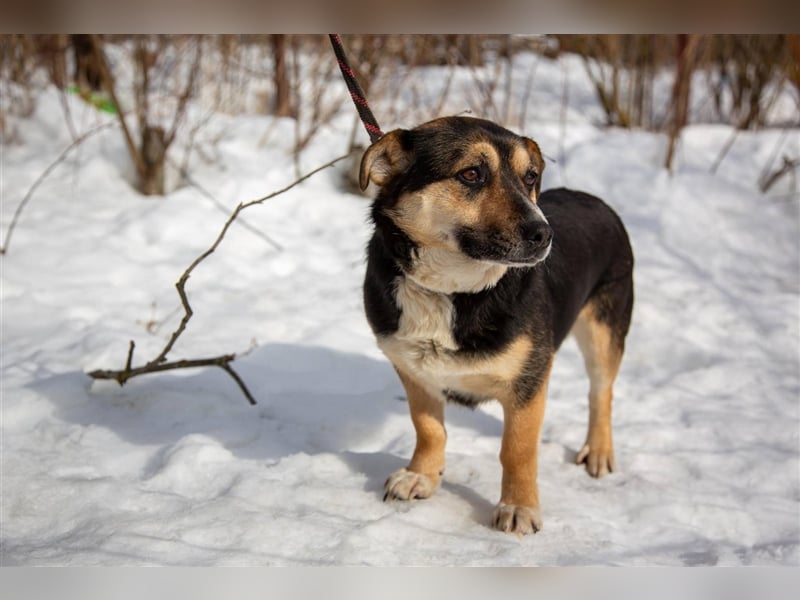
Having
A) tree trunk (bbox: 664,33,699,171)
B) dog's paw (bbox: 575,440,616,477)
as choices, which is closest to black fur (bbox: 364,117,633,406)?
dog's paw (bbox: 575,440,616,477)

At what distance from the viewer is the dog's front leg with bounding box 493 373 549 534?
2.95m

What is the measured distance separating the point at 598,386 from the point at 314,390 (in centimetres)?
145

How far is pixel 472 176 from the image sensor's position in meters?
2.74

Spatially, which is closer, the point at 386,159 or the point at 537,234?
the point at 537,234

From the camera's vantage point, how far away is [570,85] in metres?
10.9

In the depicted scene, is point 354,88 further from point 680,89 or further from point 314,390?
point 680,89

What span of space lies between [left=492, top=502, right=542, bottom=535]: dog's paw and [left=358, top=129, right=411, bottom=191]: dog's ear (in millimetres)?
1297

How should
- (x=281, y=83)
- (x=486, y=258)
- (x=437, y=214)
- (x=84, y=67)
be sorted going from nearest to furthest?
(x=486, y=258) < (x=437, y=214) < (x=281, y=83) < (x=84, y=67)

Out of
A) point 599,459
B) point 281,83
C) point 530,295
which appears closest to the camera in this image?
point 530,295

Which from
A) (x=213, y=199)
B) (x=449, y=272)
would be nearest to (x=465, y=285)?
(x=449, y=272)

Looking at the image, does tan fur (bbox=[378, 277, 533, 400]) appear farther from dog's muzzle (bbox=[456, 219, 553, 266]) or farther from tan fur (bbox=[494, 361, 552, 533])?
dog's muzzle (bbox=[456, 219, 553, 266])
